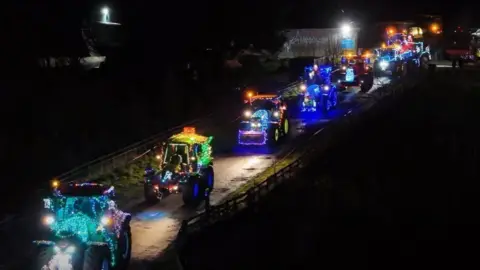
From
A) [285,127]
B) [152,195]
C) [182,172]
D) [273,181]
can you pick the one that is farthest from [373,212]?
[285,127]

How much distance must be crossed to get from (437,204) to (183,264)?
42.4 feet

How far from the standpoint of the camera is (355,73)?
141 ft

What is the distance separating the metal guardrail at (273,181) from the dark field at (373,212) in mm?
303

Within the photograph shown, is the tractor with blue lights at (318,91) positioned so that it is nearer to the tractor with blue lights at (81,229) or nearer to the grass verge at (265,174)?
the grass verge at (265,174)

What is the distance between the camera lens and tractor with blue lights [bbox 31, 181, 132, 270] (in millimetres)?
14117

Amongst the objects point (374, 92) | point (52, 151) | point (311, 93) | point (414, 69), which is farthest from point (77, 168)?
point (414, 69)

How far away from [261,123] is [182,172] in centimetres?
934

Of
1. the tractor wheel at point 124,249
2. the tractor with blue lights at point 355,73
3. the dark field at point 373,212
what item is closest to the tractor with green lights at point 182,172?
the dark field at point 373,212

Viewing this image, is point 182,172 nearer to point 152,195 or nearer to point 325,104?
point 152,195

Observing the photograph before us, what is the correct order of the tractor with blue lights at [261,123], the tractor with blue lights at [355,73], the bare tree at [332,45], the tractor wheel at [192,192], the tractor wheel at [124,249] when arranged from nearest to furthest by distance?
1. the tractor wheel at [124,249]
2. the tractor wheel at [192,192]
3. the tractor with blue lights at [261,123]
4. the tractor with blue lights at [355,73]
5. the bare tree at [332,45]

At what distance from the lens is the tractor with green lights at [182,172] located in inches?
830

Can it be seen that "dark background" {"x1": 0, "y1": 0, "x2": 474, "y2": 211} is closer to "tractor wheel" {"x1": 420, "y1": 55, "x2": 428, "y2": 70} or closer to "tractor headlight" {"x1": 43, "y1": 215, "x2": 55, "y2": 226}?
"tractor headlight" {"x1": 43, "y1": 215, "x2": 55, "y2": 226}

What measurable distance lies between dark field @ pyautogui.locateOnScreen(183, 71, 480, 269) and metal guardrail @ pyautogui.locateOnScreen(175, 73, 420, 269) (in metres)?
0.30

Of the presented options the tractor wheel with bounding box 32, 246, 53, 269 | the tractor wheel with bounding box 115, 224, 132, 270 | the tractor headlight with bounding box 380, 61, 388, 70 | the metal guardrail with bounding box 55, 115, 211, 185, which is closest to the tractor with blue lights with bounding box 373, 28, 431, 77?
the tractor headlight with bounding box 380, 61, 388, 70
